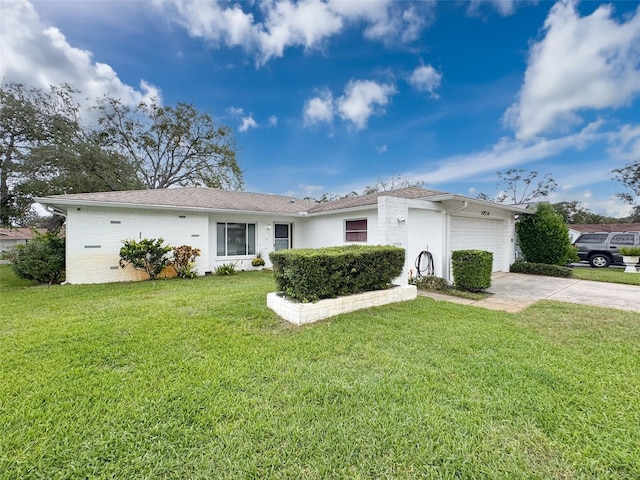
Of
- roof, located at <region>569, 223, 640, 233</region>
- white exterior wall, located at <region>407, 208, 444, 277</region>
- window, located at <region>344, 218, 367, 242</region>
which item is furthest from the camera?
roof, located at <region>569, 223, 640, 233</region>

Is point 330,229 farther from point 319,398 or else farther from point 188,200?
point 319,398

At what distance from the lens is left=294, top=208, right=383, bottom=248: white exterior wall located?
9.30 meters

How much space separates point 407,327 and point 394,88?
1112cm

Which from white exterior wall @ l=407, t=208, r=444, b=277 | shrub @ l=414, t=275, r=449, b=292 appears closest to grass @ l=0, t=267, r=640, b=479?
shrub @ l=414, t=275, r=449, b=292

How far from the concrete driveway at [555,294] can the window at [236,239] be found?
776 centimetres

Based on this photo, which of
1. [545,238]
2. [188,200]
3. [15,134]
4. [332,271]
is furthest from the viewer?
[15,134]

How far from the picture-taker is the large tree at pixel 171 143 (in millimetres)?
20375

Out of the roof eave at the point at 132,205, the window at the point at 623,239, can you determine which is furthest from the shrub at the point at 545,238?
the roof eave at the point at 132,205

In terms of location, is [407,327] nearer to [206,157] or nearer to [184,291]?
[184,291]

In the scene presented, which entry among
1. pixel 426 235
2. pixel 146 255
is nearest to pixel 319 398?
pixel 426 235

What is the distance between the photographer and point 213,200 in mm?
11672

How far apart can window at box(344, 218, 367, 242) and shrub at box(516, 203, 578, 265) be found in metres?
7.63

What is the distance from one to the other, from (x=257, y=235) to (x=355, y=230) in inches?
185

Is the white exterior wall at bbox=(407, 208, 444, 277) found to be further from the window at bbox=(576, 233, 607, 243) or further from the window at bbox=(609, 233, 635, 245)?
the window at bbox=(609, 233, 635, 245)
